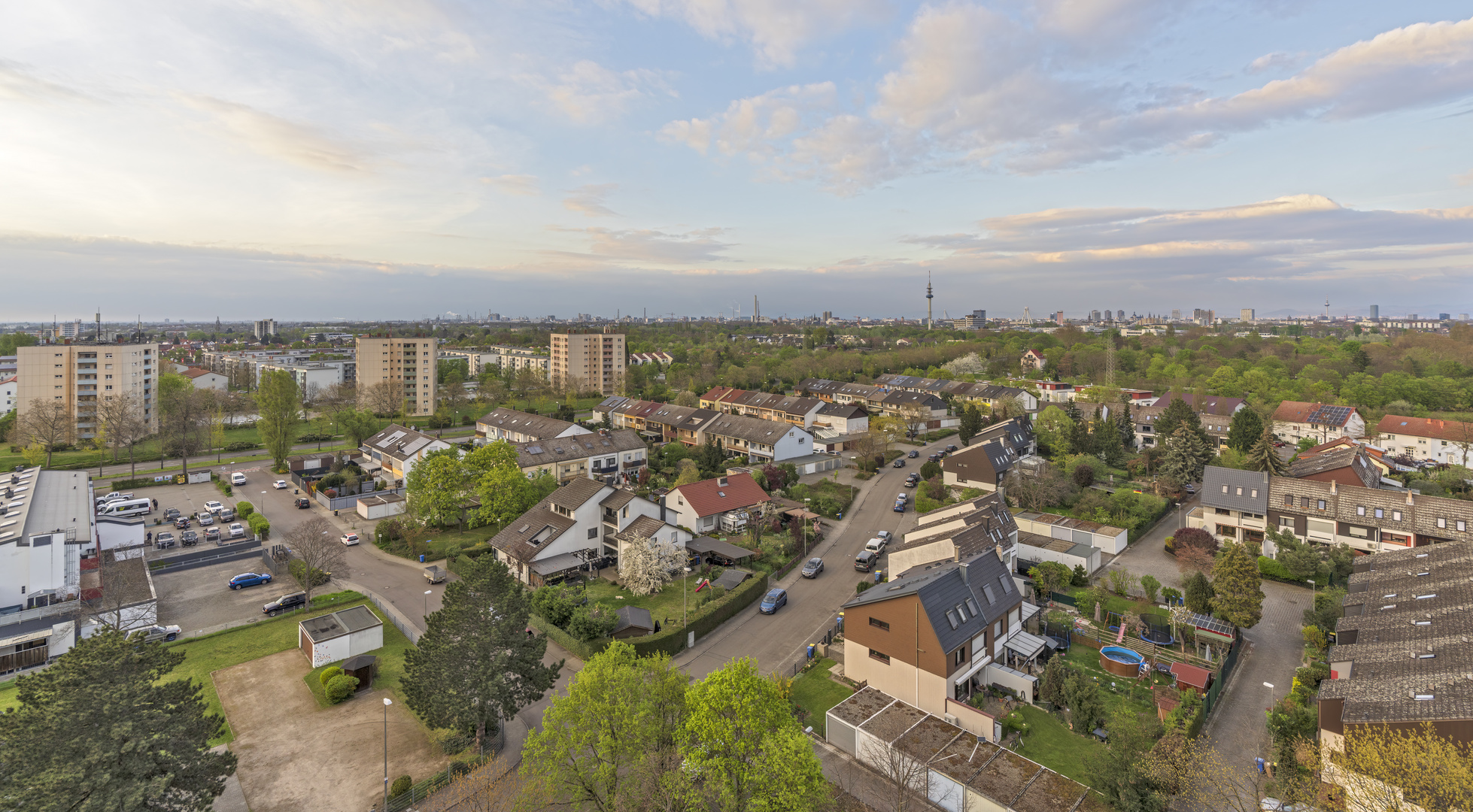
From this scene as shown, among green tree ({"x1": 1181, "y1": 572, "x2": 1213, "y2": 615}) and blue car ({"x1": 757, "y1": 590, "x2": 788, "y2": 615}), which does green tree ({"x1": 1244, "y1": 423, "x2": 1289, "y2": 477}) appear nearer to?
green tree ({"x1": 1181, "y1": 572, "x2": 1213, "y2": 615})

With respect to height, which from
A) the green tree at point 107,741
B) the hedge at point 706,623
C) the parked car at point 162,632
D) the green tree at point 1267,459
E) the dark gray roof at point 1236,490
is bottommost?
the parked car at point 162,632

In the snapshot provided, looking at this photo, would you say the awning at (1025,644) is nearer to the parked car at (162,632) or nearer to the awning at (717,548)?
the awning at (717,548)

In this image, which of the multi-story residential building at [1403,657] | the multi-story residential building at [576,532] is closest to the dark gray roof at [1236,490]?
the multi-story residential building at [1403,657]

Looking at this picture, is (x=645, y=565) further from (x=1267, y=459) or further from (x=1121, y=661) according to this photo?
(x=1267, y=459)

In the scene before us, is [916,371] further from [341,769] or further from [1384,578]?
[341,769]

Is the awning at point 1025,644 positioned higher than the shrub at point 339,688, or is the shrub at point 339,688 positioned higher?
the awning at point 1025,644

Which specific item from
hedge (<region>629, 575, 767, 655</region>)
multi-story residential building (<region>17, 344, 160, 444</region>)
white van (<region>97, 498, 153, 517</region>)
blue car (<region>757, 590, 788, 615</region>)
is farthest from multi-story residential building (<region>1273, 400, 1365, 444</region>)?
multi-story residential building (<region>17, 344, 160, 444</region>)

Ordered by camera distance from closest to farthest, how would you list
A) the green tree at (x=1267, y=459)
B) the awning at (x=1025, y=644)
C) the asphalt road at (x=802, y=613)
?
the awning at (x=1025, y=644) → the asphalt road at (x=802, y=613) → the green tree at (x=1267, y=459)
